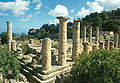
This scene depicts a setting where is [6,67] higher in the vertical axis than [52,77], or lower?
higher

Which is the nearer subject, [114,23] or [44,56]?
[44,56]

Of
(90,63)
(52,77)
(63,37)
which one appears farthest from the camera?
(63,37)

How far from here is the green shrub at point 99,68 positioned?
5352 millimetres

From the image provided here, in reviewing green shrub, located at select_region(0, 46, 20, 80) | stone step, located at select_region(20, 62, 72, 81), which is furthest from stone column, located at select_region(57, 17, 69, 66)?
green shrub, located at select_region(0, 46, 20, 80)

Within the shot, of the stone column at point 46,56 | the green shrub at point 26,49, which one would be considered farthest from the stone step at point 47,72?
the green shrub at point 26,49

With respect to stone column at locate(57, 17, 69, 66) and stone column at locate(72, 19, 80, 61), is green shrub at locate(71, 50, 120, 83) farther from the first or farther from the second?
stone column at locate(72, 19, 80, 61)

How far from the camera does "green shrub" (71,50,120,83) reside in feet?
17.6

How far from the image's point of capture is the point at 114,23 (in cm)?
4534

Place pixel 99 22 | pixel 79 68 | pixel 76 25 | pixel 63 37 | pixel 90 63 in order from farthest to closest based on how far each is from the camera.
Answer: pixel 99 22
pixel 76 25
pixel 63 37
pixel 79 68
pixel 90 63

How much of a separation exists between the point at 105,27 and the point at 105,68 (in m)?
45.9

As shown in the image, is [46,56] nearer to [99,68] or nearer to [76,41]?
[76,41]

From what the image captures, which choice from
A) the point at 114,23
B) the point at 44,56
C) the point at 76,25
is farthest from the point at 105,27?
the point at 44,56

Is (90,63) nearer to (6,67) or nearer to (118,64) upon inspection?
(118,64)

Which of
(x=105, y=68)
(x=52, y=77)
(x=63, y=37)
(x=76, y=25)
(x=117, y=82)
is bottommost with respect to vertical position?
(x=52, y=77)
